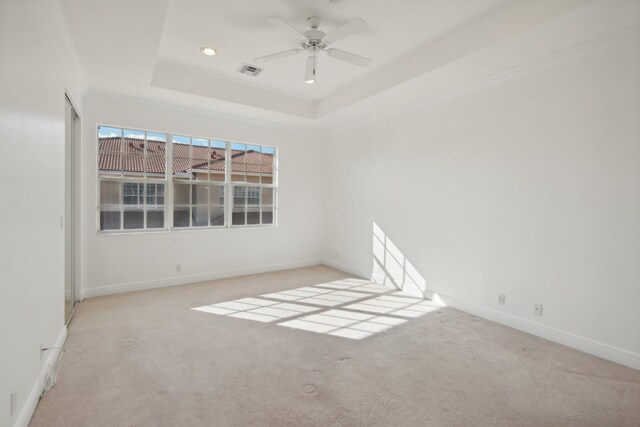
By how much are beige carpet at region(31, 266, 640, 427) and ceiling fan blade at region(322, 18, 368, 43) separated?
2.75m

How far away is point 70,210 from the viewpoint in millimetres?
3492

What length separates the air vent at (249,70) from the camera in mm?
3830

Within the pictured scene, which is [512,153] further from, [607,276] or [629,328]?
[629,328]

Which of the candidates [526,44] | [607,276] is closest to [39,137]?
[526,44]

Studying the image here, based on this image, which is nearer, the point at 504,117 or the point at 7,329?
the point at 7,329

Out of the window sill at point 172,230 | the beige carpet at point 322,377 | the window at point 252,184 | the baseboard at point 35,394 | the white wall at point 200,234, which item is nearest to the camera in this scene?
the baseboard at point 35,394

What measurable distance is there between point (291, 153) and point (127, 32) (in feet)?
11.0

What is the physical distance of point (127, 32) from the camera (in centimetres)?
260

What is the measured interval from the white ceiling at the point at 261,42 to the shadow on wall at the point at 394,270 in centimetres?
203

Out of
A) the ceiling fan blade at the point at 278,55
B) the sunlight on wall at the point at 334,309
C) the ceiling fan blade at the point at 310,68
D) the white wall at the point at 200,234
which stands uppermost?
the ceiling fan blade at the point at 278,55

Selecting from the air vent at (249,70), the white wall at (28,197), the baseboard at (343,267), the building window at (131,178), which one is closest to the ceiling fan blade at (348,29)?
the air vent at (249,70)

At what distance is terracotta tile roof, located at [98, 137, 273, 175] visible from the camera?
4.19 m

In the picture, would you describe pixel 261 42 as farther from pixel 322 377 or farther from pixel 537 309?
pixel 537 309

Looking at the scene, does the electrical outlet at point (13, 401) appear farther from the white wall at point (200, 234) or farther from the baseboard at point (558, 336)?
the baseboard at point (558, 336)
